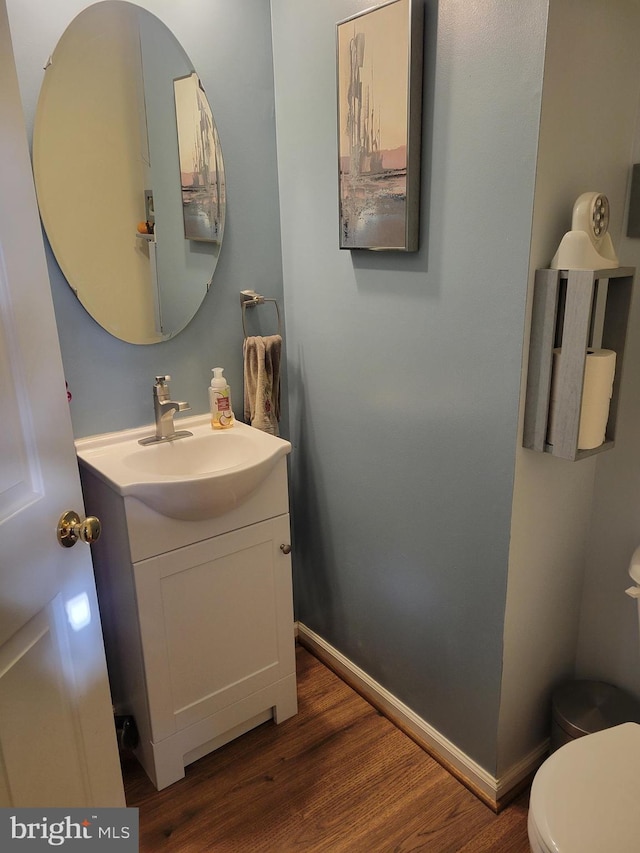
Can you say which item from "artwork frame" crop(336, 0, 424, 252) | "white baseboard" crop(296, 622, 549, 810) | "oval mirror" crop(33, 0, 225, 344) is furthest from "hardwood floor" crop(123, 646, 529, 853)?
"artwork frame" crop(336, 0, 424, 252)

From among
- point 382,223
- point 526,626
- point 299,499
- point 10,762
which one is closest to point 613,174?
point 382,223

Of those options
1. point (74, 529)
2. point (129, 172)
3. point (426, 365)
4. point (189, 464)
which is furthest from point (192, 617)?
point (129, 172)

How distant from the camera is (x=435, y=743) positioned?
6.02 feet

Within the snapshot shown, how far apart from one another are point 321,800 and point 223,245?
1.62 meters

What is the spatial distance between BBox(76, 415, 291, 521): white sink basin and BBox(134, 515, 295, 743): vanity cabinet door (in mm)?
167

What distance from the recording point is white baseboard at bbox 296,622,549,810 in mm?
1688

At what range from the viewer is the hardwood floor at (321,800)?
159 cm

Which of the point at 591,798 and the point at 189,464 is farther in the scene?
the point at 189,464

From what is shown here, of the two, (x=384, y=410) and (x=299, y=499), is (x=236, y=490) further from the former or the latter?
(x=299, y=499)

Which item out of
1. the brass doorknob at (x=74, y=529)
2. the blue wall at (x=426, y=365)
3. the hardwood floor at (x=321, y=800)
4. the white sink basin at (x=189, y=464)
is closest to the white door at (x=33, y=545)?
the brass doorknob at (x=74, y=529)

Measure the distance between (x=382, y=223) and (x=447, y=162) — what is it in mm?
217

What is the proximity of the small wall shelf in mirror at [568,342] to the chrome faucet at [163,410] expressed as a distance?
96cm

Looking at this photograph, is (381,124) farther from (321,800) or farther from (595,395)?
(321,800)

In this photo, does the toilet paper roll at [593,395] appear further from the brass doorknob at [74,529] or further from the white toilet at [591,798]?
the brass doorknob at [74,529]
